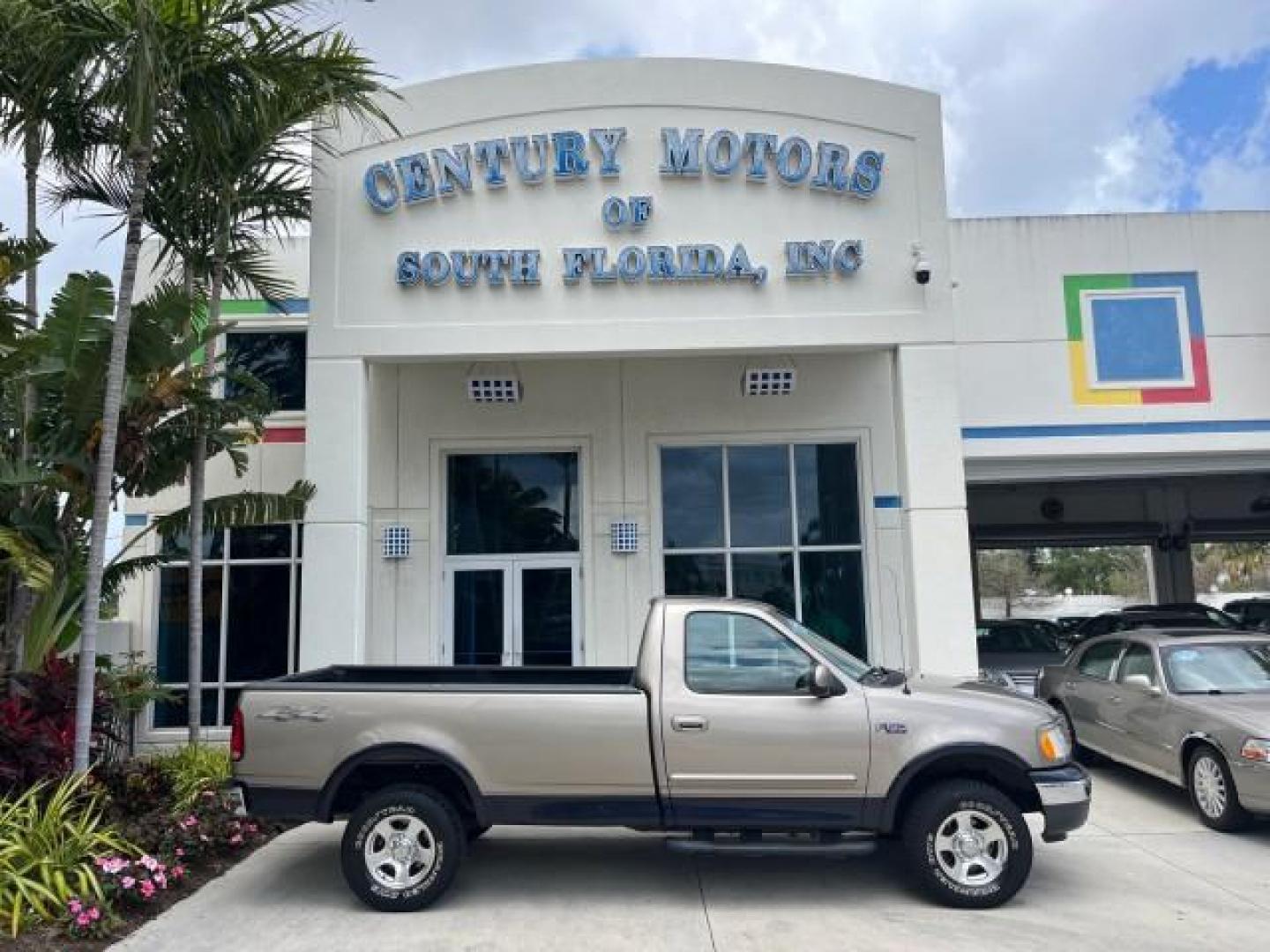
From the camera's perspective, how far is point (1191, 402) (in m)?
13.5

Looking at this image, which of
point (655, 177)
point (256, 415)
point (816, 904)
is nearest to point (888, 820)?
point (816, 904)

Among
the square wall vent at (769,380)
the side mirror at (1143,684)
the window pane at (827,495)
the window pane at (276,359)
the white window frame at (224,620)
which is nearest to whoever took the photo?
the side mirror at (1143,684)

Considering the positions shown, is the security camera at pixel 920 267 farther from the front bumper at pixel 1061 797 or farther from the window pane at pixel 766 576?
the front bumper at pixel 1061 797

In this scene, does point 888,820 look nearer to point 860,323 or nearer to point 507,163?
point 860,323

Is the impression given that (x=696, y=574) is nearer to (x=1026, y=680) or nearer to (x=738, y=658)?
(x=1026, y=680)

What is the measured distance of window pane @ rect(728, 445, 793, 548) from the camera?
511 inches

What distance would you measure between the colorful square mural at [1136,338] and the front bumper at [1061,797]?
8.73 m

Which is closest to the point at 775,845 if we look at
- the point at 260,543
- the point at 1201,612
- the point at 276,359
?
the point at 260,543

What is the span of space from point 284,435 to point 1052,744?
10636 mm

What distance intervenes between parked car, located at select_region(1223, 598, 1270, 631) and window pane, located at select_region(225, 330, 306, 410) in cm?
1600

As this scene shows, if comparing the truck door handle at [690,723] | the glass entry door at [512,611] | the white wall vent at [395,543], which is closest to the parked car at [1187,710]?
the truck door handle at [690,723]

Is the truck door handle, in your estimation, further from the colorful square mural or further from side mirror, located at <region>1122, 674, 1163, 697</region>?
the colorful square mural

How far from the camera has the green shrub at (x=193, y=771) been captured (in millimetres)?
8016

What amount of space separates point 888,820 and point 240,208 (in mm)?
8437
